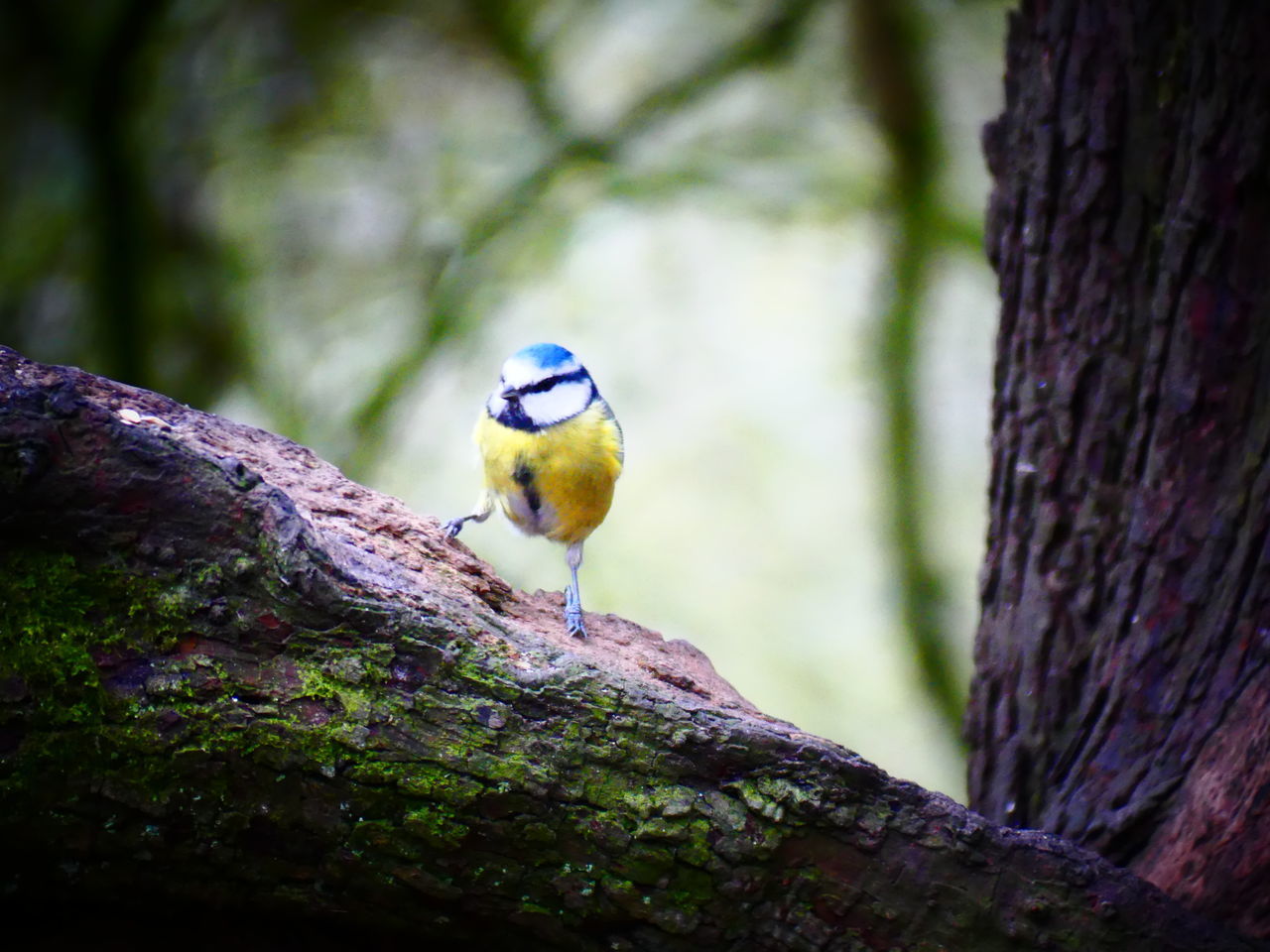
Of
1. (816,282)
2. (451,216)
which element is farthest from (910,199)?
(451,216)

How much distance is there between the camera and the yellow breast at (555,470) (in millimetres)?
1965

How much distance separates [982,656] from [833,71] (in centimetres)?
287

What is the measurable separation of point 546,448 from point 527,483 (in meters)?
0.08

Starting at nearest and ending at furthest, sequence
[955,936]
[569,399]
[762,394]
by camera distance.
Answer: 1. [955,936]
2. [569,399]
3. [762,394]

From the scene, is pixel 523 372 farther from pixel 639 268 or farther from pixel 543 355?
pixel 639 268

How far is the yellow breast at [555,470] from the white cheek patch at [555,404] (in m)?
0.02

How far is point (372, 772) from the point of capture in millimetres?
1120

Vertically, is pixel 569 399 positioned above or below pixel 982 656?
above

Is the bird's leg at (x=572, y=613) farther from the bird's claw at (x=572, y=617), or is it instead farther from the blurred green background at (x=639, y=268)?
the blurred green background at (x=639, y=268)

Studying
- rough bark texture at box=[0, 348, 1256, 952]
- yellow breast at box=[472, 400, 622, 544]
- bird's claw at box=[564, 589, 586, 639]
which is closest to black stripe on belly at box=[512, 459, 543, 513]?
yellow breast at box=[472, 400, 622, 544]

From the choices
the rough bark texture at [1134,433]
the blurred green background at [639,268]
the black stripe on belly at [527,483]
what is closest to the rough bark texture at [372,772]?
the rough bark texture at [1134,433]

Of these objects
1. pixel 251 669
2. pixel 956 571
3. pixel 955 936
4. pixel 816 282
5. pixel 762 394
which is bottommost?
pixel 955 936

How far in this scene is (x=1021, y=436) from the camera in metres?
1.86

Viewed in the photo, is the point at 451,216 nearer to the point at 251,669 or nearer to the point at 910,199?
the point at 910,199
